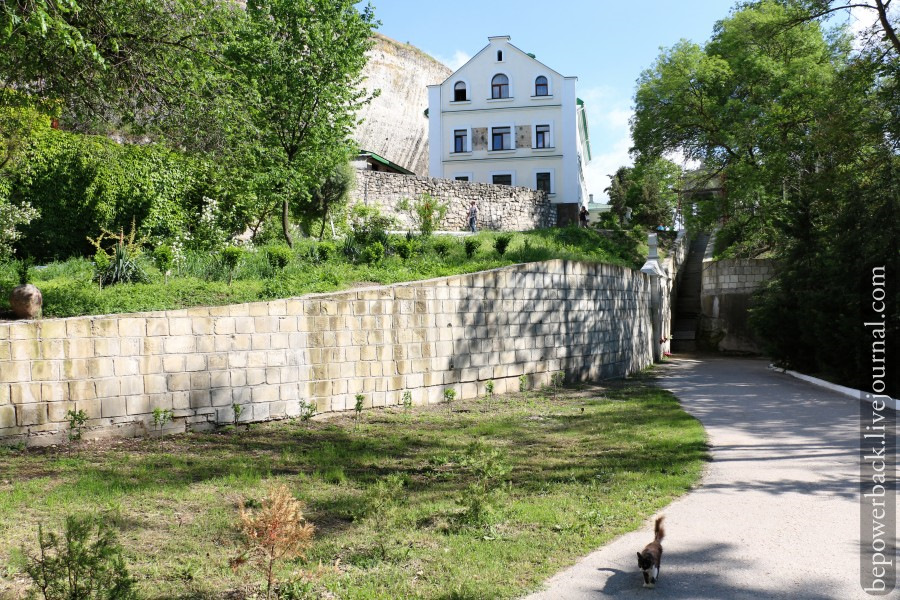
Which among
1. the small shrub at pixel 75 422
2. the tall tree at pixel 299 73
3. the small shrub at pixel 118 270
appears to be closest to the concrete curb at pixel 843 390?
the small shrub at pixel 75 422

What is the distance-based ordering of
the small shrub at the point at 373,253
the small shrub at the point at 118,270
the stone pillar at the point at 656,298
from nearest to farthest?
the small shrub at the point at 118,270 → the small shrub at the point at 373,253 → the stone pillar at the point at 656,298

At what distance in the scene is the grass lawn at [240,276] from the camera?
766cm

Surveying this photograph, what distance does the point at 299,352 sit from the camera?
8.54 metres

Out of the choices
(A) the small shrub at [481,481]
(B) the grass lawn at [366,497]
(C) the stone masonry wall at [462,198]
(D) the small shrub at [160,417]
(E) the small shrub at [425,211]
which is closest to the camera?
(B) the grass lawn at [366,497]

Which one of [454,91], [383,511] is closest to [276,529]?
[383,511]

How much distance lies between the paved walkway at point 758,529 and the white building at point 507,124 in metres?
26.9

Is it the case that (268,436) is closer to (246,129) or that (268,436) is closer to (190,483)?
(190,483)

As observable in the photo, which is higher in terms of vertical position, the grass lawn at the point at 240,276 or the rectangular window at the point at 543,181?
the rectangular window at the point at 543,181

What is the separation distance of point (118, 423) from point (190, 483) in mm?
1872

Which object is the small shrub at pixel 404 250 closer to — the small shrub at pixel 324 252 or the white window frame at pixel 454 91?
the small shrub at pixel 324 252

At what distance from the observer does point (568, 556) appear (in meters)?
4.25

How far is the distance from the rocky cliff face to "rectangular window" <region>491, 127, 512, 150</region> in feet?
51.2

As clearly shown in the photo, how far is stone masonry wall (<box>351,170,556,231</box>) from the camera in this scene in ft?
79.2

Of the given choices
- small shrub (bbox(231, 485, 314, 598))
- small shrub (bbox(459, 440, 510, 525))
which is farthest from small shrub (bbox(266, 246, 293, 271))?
small shrub (bbox(231, 485, 314, 598))
